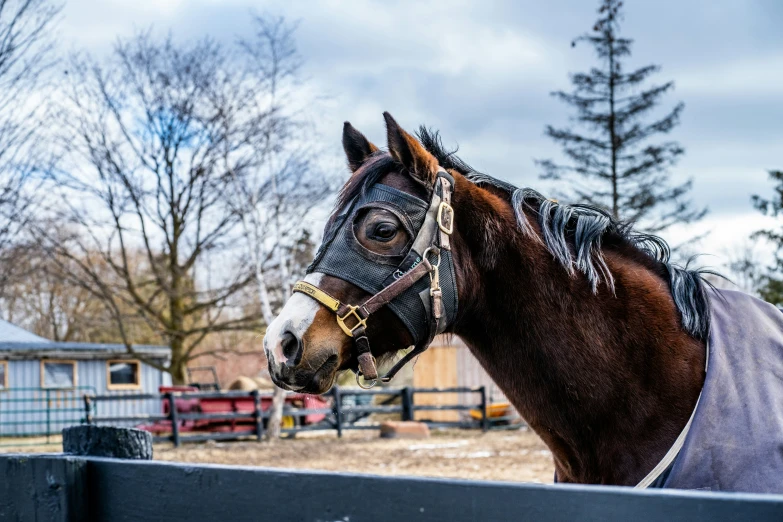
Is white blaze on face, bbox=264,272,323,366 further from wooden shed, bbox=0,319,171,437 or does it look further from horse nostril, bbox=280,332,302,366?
wooden shed, bbox=0,319,171,437

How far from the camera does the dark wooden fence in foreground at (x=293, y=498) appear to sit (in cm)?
111

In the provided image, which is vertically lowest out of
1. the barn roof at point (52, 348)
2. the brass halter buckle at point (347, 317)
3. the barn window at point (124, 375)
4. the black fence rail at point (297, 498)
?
the barn window at point (124, 375)

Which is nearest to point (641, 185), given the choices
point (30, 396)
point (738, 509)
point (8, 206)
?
point (8, 206)

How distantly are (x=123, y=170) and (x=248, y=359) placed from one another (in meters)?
21.9

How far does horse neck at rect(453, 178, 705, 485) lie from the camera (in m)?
2.51

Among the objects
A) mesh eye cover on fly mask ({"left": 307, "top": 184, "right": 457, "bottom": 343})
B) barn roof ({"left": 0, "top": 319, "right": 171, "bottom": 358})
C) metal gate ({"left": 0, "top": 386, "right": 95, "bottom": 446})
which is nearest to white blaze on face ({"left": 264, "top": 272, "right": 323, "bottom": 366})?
mesh eye cover on fly mask ({"left": 307, "top": 184, "right": 457, "bottom": 343})

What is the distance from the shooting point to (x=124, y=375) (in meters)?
25.3

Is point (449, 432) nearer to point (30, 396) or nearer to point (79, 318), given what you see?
point (30, 396)

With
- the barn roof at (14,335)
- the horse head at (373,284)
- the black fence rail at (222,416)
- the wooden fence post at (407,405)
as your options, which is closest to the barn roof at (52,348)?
the barn roof at (14,335)

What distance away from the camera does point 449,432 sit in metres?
19.1

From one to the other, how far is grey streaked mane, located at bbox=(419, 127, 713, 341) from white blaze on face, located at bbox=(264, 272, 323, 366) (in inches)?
32.8

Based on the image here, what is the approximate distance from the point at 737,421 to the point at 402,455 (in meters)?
10.8

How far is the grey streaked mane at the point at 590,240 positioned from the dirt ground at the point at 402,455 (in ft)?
21.2

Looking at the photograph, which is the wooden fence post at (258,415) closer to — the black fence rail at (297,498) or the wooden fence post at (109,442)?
the wooden fence post at (109,442)
